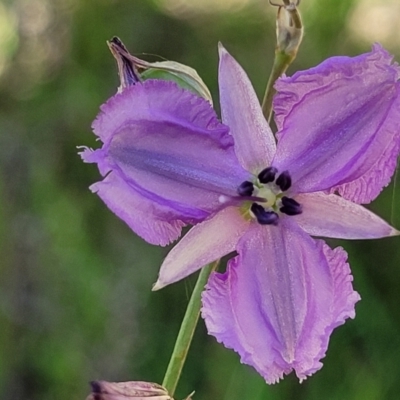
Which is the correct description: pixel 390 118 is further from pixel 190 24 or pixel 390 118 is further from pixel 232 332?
pixel 190 24

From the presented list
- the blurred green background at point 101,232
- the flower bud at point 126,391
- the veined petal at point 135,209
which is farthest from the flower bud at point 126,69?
the blurred green background at point 101,232

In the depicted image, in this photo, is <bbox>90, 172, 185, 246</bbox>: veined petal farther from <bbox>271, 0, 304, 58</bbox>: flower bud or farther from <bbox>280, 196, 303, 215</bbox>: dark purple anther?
<bbox>271, 0, 304, 58</bbox>: flower bud

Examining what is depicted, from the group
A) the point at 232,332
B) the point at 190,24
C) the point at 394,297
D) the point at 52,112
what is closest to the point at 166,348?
the point at 394,297

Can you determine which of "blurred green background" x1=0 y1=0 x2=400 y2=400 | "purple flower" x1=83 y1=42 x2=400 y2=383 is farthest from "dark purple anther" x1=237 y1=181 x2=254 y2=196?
"blurred green background" x1=0 y1=0 x2=400 y2=400

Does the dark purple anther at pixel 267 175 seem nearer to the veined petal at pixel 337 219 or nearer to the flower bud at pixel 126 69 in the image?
the veined petal at pixel 337 219

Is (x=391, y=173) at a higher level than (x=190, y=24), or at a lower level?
lower
